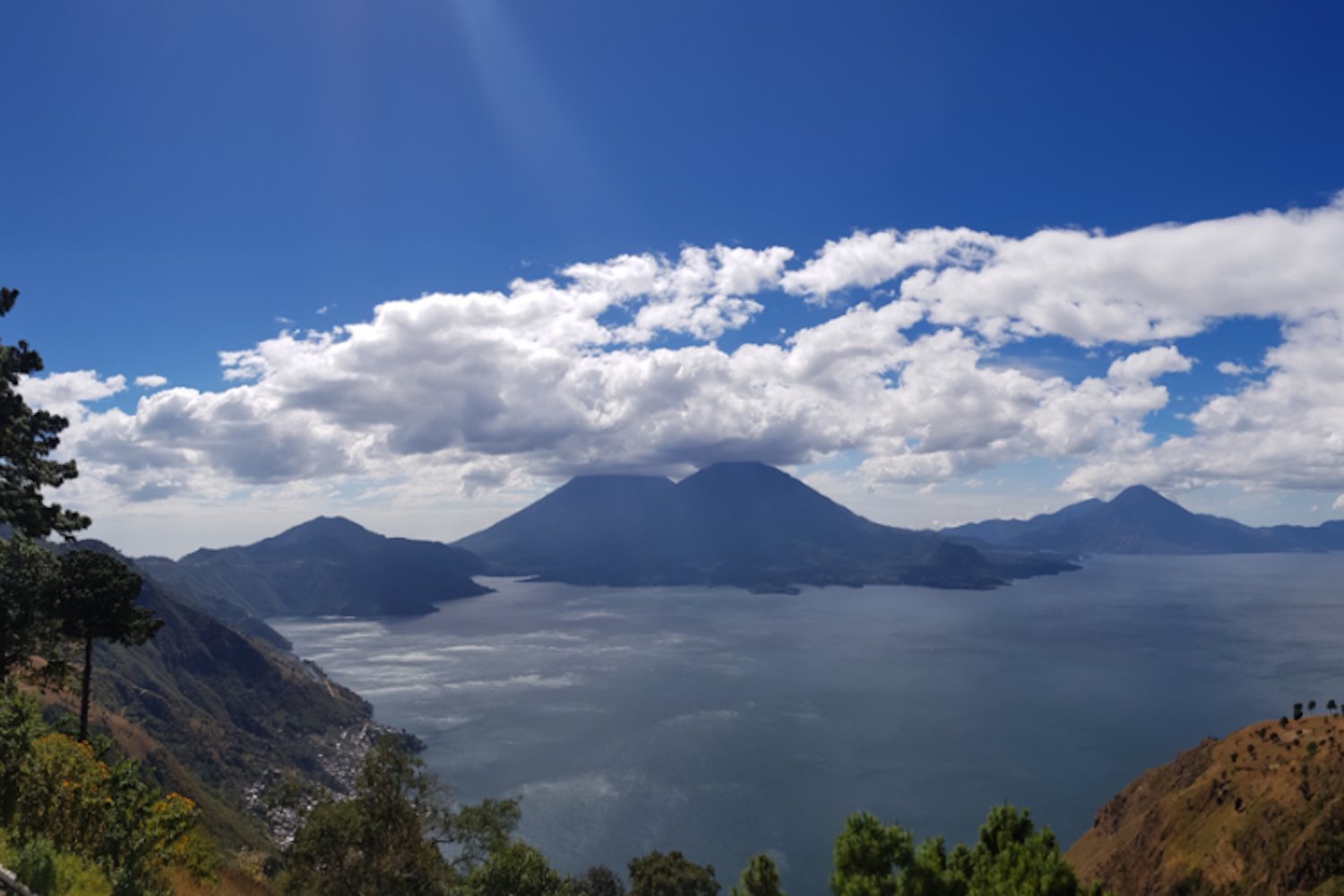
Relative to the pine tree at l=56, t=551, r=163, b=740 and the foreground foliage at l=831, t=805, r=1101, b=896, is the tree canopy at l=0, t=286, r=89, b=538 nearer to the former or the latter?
the pine tree at l=56, t=551, r=163, b=740

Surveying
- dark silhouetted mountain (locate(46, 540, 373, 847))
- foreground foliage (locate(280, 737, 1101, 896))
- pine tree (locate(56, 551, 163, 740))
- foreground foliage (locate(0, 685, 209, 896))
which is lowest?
dark silhouetted mountain (locate(46, 540, 373, 847))

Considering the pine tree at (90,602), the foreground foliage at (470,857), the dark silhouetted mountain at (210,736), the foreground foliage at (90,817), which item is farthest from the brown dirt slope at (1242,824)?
the dark silhouetted mountain at (210,736)

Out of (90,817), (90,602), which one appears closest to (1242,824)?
(90,817)

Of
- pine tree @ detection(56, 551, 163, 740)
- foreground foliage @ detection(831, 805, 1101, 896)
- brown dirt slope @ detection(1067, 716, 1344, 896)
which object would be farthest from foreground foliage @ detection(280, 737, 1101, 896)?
brown dirt slope @ detection(1067, 716, 1344, 896)

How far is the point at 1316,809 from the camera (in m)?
65.8

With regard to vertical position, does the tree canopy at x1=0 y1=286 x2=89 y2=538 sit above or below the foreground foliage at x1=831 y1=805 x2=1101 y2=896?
above

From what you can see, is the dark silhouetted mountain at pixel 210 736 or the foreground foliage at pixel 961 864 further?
the dark silhouetted mountain at pixel 210 736

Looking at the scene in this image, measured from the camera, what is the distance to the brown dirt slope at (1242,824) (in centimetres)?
6125

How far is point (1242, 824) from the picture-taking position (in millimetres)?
73438

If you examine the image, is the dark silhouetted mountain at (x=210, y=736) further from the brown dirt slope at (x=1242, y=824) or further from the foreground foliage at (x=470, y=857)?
the brown dirt slope at (x=1242, y=824)

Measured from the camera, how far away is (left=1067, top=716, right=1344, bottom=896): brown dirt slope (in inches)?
2411

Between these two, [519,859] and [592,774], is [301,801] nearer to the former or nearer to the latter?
[519,859]

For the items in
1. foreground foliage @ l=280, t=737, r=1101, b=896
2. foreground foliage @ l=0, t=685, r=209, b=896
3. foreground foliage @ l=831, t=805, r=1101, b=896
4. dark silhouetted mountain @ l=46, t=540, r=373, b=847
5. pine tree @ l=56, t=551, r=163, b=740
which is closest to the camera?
foreground foliage @ l=0, t=685, r=209, b=896

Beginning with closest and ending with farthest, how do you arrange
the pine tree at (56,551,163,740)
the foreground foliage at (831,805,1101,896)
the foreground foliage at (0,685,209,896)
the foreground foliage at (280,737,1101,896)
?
1. the foreground foliage at (0,685,209,896)
2. the foreground foliage at (831,805,1101,896)
3. the foreground foliage at (280,737,1101,896)
4. the pine tree at (56,551,163,740)
